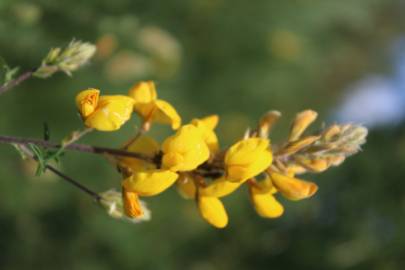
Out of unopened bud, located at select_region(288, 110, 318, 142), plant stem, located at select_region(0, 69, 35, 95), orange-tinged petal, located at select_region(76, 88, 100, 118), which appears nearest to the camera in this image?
orange-tinged petal, located at select_region(76, 88, 100, 118)

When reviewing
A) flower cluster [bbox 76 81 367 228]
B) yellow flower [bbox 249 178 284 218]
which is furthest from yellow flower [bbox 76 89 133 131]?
yellow flower [bbox 249 178 284 218]

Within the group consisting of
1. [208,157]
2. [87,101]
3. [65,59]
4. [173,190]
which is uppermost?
[173,190]

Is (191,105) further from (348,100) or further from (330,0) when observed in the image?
(348,100)

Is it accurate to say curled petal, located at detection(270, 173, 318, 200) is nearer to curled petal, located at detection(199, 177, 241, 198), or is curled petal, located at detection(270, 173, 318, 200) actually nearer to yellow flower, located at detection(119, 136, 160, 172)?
curled petal, located at detection(199, 177, 241, 198)

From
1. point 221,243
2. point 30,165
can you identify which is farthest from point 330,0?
point 30,165

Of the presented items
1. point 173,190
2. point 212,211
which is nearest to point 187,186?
point 212,211

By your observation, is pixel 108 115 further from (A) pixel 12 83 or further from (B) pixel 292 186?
(B) pixel 292 186
